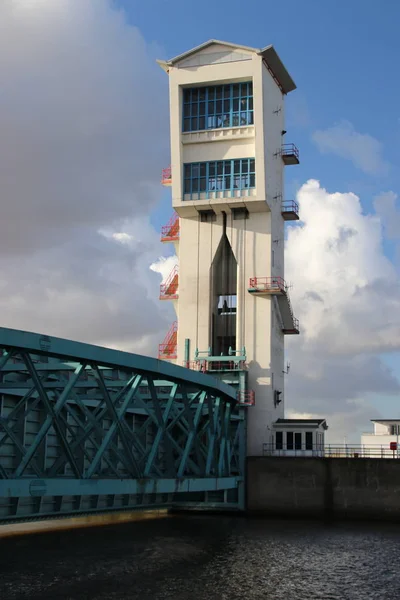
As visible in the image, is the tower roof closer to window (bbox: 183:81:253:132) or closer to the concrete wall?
window (bbox: 183:81:253:132)

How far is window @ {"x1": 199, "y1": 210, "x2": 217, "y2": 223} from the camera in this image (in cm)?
6425

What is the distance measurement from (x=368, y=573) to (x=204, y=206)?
117 ft

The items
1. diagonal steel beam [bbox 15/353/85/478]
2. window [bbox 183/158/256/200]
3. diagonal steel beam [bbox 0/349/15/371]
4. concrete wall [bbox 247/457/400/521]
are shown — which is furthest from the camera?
window [bbox 183/158/256/200]

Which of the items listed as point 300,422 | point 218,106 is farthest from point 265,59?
point 300,422

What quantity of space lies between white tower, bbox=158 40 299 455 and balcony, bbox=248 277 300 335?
0.27 ft

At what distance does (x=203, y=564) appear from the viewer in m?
35.3

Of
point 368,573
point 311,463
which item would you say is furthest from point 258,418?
point 368,573

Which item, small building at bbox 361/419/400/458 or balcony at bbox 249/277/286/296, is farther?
small building at bbox 361/419/400/458

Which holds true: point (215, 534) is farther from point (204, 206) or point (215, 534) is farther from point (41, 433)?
point (204, 206)

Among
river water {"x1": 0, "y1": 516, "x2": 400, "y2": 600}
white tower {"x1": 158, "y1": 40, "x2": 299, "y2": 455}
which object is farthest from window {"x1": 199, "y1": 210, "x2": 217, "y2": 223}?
river water {"x1": 0, "y1": 516, "x2": 400, "y2": 600}

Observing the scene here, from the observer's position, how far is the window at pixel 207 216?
64.2 m

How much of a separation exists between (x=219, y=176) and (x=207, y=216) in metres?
3.52

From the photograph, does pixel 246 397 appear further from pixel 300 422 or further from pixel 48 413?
pixel 48 413

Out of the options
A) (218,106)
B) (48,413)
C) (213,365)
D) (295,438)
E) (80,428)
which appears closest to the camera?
(48,413)
